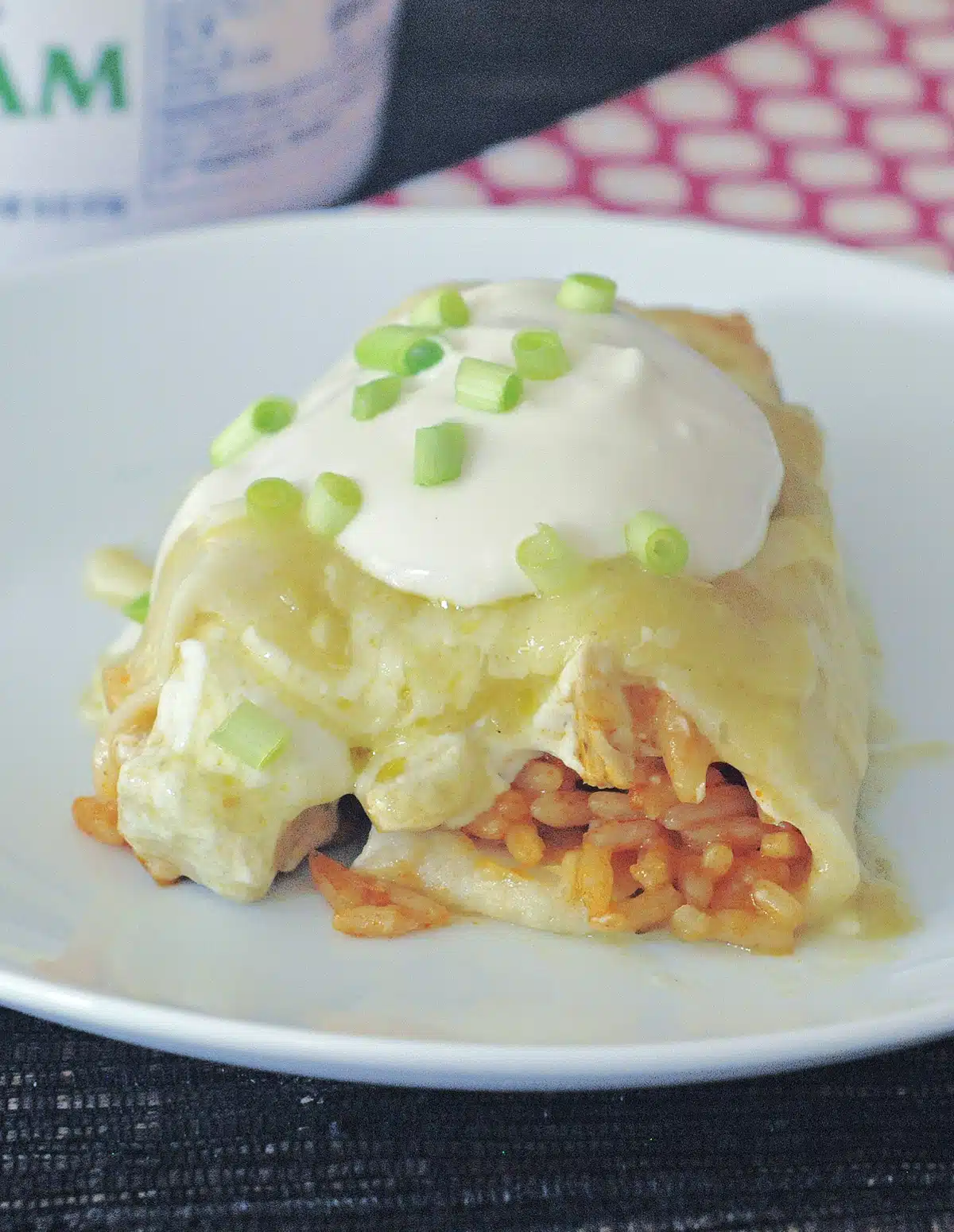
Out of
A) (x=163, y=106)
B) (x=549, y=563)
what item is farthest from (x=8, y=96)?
(x=549, y=563)

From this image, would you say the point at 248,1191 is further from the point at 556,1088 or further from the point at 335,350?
the point at 335,350

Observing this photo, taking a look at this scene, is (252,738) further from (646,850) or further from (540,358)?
(540,358)

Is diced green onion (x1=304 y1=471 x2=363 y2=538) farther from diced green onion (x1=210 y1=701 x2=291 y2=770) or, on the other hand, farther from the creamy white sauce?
diced green onion (x1=210 y1=701 x2=291 y2=770)

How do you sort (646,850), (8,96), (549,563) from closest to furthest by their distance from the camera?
(549,563), (646,850), (8,96)

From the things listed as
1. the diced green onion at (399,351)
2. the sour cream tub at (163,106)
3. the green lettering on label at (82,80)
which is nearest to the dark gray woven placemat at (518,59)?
the sour cream tub at (163,106)

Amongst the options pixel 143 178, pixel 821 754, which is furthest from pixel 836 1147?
pixel 143 178

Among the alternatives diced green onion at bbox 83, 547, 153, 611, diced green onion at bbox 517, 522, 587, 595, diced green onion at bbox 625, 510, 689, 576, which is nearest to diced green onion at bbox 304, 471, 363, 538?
diced green onion at bbox 517, 522, 587, 595
